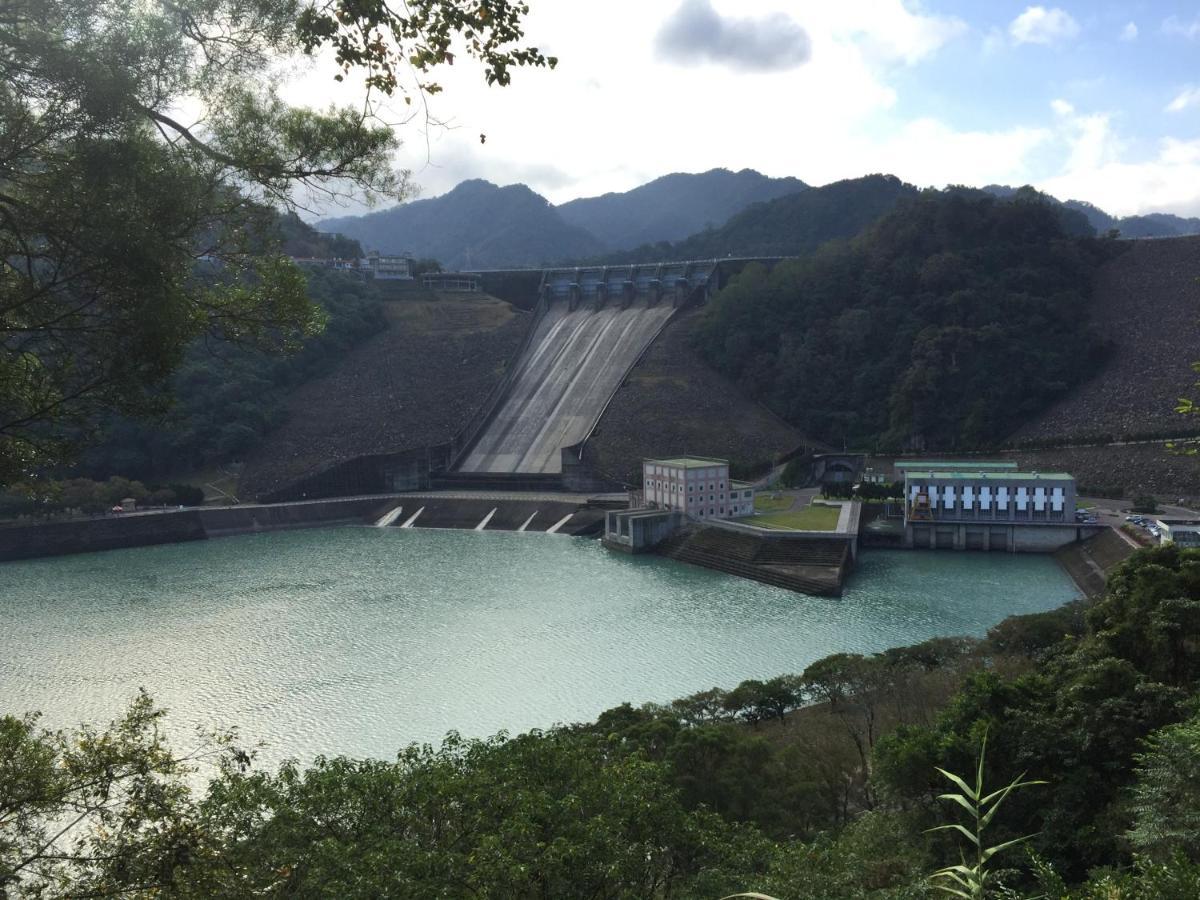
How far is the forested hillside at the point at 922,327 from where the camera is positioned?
40750mm

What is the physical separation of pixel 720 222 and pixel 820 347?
84.9m

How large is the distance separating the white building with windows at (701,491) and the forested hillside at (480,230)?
73.4 metres

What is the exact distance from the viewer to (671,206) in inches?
5379

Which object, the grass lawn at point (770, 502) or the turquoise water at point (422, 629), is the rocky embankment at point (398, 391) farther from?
the grass lawn at point (770, 502)

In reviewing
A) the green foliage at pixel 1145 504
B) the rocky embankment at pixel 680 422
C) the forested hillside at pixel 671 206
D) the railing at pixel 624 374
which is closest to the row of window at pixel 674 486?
the rocky embankment at pixel 680 422

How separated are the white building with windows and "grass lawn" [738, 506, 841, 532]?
856 mm

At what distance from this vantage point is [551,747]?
25.0 ft

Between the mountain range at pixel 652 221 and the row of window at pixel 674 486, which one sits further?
the mountain range at pixel 652 221

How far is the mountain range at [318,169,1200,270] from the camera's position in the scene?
72.2 m

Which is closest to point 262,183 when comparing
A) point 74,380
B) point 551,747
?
point 74,380

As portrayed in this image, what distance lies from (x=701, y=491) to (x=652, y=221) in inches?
4234

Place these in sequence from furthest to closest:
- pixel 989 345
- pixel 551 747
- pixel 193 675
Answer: pixel 989 345
pixel 193 675
pixel 551 747

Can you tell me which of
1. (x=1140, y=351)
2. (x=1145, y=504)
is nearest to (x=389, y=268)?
(x=1140, y=351)

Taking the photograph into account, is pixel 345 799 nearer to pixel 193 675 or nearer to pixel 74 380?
pixel 74 380
